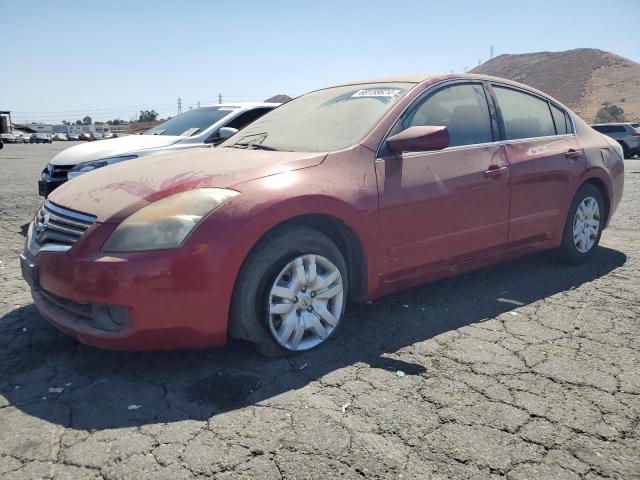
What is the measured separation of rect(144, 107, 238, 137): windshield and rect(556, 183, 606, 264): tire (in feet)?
14.9

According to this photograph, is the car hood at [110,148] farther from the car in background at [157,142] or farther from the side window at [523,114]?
the side window at [523,114]

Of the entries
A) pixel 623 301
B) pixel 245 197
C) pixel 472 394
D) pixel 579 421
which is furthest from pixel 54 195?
pixel 623 301

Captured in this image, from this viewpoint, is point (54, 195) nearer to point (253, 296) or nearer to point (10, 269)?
point (253, 296)

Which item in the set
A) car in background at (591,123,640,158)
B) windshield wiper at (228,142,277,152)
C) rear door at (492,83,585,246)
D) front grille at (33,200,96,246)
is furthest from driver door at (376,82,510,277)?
car in background at (591,123,640,158)

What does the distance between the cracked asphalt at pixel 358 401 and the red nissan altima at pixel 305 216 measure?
25 cm

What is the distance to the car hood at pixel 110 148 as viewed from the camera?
21.2 feet

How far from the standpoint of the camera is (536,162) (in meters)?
4.29

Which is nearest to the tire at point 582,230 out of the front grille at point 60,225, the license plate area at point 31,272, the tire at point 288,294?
the tire at point 288,294

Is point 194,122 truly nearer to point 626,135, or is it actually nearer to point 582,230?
point 582,230

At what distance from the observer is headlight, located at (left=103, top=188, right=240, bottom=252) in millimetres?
2672

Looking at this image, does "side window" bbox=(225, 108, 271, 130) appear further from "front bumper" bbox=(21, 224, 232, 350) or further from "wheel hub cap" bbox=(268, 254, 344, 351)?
"front bumper" bbox=(21, 224, 232, 350)

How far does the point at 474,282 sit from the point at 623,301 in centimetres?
108

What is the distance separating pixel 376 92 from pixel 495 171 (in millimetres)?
1026

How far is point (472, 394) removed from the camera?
105 inches
